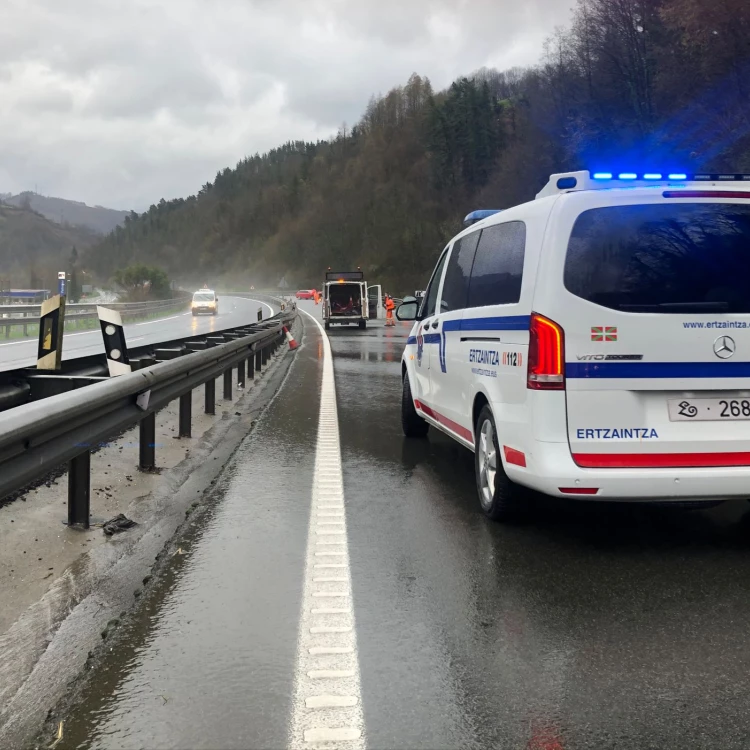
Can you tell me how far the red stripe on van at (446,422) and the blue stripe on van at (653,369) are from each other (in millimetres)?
1462

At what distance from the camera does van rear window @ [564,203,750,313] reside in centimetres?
479

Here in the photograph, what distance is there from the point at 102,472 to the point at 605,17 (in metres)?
49.0

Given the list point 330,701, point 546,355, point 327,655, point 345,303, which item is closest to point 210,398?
point 546,355

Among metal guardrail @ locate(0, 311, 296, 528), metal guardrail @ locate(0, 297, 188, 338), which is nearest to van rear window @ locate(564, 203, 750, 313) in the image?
metal guardrail @ locate(0, 311, 296, 528)

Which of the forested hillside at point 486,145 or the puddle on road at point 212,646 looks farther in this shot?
the forested hillside at point 486,145

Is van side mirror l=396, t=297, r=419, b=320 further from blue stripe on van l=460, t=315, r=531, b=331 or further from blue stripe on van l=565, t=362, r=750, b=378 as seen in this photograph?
blue stripe on van l=565, t=362, r=750, b=378

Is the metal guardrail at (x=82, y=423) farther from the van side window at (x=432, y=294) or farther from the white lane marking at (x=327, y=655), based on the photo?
the van side window at (x=432, y=294)

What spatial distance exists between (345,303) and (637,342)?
3533 centimetres

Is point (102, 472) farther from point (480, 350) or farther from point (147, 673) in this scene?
point (147, 673)

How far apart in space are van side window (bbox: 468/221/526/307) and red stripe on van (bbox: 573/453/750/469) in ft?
3.31

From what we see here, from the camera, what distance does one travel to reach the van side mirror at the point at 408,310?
8523 millimetres

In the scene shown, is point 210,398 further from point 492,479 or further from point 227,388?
point 492,479

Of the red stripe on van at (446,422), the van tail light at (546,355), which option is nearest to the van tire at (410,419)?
the red stripe on van at (446,422)

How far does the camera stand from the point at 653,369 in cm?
474
